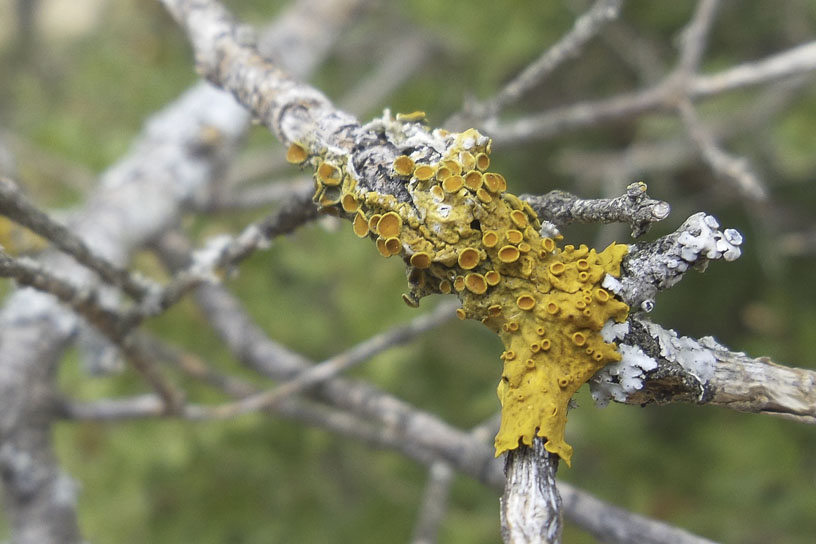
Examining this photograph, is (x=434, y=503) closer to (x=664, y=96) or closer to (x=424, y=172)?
(x=424, y=172)

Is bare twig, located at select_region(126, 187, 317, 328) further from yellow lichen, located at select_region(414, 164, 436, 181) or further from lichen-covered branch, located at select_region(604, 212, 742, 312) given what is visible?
lichen-covered branch, located at select_region(604, 212, 742, 312)

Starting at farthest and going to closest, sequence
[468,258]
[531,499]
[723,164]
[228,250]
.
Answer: [723,164] → [228,250] → [468,258] → [531,499]

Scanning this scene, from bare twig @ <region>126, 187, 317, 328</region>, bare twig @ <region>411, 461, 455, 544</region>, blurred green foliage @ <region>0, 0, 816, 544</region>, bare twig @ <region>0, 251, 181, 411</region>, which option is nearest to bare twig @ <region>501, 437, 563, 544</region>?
bare twig @ <region>126, 187, 317, 328</region>

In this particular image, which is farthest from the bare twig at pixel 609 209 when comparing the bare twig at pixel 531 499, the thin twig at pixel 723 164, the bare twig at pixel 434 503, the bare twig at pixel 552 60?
the bare twig at pixel 434 503

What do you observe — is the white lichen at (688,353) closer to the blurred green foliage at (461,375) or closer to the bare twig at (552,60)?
the bare twig at (552,60)

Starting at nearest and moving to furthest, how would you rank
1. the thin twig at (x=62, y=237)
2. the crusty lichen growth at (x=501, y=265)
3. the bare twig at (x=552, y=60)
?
the crusty lichen growth at (x=501, y=265) < the thin twig at (x=62, y=237) < the bare twig at (x=552, y=60)

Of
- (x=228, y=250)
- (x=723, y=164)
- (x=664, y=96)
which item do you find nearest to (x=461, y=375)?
(x=664, y=96)
